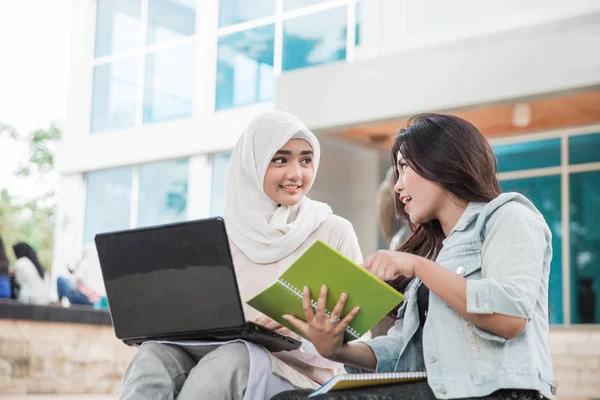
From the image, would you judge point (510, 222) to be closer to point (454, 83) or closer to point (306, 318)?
point (306, 318)

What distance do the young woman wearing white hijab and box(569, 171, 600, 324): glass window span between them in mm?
8536

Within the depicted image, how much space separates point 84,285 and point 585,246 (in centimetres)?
646

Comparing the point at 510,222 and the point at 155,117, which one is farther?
the point at 155,117

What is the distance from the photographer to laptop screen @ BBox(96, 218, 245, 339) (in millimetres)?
2168

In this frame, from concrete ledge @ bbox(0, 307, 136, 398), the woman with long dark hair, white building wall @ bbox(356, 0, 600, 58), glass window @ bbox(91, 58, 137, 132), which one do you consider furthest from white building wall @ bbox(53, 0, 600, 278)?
the woman with long dark hair

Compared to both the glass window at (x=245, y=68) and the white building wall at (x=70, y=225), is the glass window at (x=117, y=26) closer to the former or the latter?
the glass window at (x=245, y=68)

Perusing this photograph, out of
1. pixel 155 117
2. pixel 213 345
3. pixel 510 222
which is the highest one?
pixel 155 117

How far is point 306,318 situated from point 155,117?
14.8m

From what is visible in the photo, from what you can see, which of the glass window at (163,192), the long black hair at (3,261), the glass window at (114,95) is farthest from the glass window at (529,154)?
the glass window at (114,95)

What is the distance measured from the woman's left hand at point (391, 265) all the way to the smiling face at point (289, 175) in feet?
3.12

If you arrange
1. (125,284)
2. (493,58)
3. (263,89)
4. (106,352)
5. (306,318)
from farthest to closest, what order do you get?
1. (263,89)
2. (106,352)
3. (493,58)
4. (125,284)
5. (306,318)

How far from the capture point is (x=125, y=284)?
2.33 m

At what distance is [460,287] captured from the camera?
187 centimetres

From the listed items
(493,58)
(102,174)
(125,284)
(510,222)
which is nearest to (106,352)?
(493,58)
